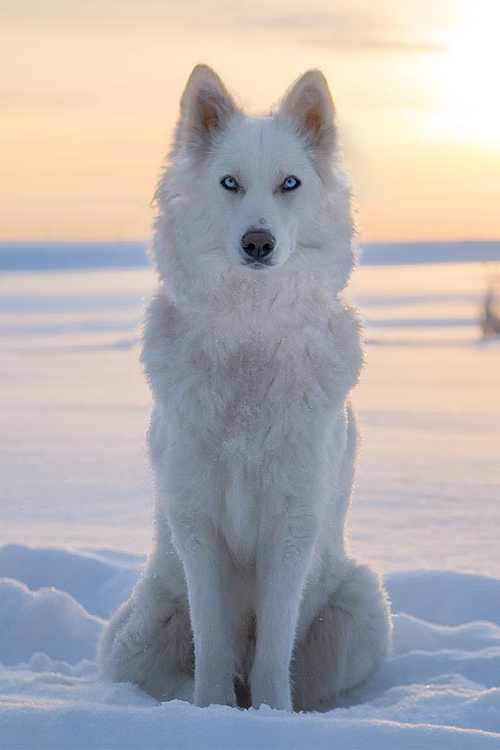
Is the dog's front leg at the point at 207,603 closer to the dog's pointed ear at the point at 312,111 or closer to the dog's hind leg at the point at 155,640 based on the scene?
the dog's hind leg at the point at 155,640

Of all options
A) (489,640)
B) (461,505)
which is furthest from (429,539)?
(489,640)

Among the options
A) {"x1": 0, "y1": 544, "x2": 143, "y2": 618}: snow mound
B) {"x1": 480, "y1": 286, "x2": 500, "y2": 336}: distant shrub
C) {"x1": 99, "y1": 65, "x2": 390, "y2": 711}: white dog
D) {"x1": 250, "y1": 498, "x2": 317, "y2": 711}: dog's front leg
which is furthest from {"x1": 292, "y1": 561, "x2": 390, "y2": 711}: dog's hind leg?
{"x1": 480, "y1": 286, "x2": 500, "y2": 336}: distant shrub

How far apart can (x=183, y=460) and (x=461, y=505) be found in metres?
3.26

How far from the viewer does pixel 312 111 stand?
3.99 metres

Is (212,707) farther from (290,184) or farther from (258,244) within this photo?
(290,184)

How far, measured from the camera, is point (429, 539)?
5855 millimetres

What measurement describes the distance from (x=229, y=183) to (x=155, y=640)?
1697 mm

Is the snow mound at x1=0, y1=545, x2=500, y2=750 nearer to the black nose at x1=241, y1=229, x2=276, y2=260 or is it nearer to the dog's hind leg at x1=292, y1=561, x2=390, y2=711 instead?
the dog's hind leg at x1=292, y1=561, x2=390, y2=711

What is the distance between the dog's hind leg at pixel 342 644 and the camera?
4.07 meters

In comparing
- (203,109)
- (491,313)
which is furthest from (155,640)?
(491,313)

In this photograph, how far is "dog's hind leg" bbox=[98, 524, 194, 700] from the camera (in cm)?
398

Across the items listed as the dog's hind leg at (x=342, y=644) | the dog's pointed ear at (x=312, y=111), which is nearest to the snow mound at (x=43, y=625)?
the dog's hind leg at (x=342, y=644)

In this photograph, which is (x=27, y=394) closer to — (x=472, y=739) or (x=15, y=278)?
(x=472, y=739)

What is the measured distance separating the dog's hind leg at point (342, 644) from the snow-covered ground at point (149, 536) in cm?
10
